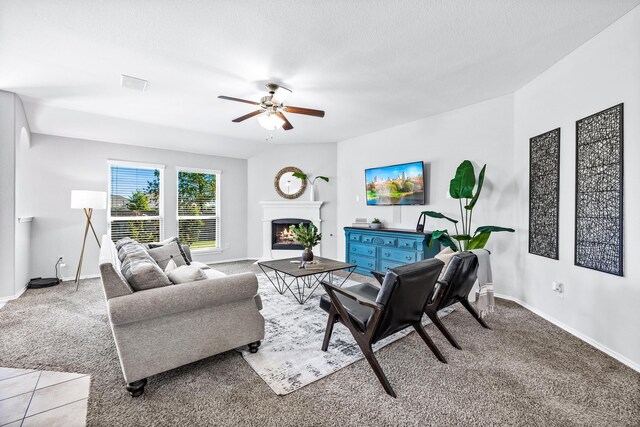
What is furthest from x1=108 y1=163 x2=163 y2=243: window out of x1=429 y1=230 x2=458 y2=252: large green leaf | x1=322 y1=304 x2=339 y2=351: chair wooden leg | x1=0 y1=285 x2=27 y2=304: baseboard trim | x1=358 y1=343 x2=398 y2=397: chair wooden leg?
x1=358 y1=343 x2=398 y2=397: chair wooden leg

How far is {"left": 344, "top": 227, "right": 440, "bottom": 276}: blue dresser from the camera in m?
4.58

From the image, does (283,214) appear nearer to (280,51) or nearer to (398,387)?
(280,51)

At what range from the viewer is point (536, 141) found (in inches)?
138

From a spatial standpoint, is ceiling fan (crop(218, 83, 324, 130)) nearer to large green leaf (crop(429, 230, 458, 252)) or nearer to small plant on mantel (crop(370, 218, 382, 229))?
large green leaf (crop(429, 230, 458, 252))

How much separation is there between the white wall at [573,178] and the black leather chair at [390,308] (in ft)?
5.13

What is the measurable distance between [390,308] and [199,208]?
5.60m

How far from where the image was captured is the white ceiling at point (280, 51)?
89.6 inches

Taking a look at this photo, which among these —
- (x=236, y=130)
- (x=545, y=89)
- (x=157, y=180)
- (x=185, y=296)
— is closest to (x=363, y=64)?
(x=545, y=89)

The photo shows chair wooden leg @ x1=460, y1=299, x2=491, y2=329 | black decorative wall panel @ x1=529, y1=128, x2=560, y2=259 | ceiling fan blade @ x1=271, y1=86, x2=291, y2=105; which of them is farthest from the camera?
ceiling fan blade @ x1=271, y1=86, x2=291, y2=105

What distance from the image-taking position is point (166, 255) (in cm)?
371

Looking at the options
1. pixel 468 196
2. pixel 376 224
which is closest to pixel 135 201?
pixel 376 224

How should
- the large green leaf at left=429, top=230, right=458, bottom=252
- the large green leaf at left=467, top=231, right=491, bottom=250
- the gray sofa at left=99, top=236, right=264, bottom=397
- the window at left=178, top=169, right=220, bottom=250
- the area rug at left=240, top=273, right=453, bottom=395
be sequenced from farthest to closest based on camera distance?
1. the window at left=178, top=169, right=220, bottom=250
2. the large green leaf at left=429, top=230, right=458, bottom=252
3. the large green leaf at left=467, top=231, right=491, bottom=250
4. the area rug at left=240, top=273, right=453, bottom=395
5. the gray sofa at left=99, top=236, right=264, bottom=397

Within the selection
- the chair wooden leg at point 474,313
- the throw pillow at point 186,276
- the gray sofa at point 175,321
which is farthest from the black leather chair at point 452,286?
the throw pillow at point 186,276

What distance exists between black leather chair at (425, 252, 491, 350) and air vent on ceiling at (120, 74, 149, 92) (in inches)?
154
